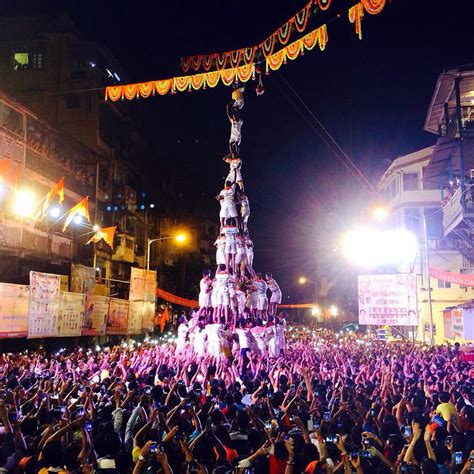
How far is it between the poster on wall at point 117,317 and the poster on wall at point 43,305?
18.1ft

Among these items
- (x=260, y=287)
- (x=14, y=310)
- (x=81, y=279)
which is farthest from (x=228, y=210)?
(x=14, y=310)

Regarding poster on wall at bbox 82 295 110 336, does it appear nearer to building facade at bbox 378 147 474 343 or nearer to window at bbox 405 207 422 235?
building facade at bbox 378 147 474 343

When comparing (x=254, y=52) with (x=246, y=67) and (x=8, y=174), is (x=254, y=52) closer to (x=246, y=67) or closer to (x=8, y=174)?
(x=246, y=67)

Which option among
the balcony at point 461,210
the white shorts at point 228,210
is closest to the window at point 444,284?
the balcony at point 461,210

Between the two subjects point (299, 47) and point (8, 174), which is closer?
point (299, 47)

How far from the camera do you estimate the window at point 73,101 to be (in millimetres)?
40750

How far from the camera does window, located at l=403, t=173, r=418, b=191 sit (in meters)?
42.3

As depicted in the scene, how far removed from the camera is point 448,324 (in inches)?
1419

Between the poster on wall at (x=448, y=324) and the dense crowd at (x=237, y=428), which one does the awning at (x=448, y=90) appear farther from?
the dense crowd at (x=237, y=428)

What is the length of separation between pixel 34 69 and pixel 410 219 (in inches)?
1321

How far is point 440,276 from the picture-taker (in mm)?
29891

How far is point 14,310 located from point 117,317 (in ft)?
29.3

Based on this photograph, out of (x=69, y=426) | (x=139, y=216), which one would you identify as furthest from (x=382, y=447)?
(x=139, y=216)

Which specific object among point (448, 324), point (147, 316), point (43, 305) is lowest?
point (448, 324)
